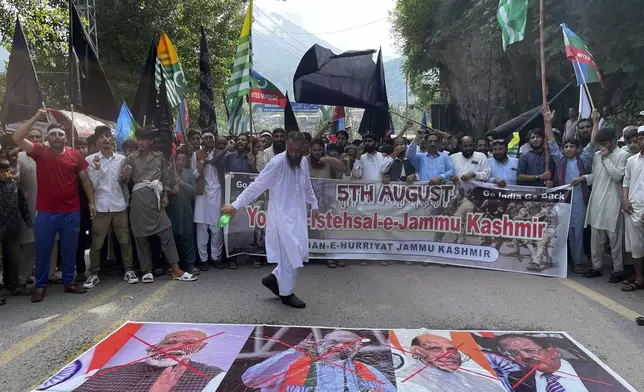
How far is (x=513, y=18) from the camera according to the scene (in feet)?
21.2

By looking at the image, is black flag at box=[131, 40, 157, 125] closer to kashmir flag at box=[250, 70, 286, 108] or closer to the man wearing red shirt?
the man wearing red shirt

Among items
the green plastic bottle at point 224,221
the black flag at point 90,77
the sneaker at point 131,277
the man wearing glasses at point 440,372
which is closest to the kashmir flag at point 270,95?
the black flag at point 90,77

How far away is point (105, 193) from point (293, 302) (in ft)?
8.51

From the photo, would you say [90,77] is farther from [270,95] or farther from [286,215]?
[286,215]

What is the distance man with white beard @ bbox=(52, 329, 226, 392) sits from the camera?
288cm

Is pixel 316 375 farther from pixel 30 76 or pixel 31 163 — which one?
pixel 30 76

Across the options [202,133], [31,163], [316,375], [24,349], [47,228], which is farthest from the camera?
[202,133]

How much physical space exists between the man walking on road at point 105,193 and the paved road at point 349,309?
0.44m

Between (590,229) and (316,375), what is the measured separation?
15.8 feet

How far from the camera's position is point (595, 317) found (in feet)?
14.0

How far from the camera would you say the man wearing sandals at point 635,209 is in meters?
5.09

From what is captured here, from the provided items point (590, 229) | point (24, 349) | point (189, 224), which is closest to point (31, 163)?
point (189, 224)

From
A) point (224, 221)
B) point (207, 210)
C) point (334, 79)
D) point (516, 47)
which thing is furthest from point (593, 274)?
point (516, 47)

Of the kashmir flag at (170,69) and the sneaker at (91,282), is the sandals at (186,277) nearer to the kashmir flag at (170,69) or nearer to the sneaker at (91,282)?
the sneaker at (91,282)
